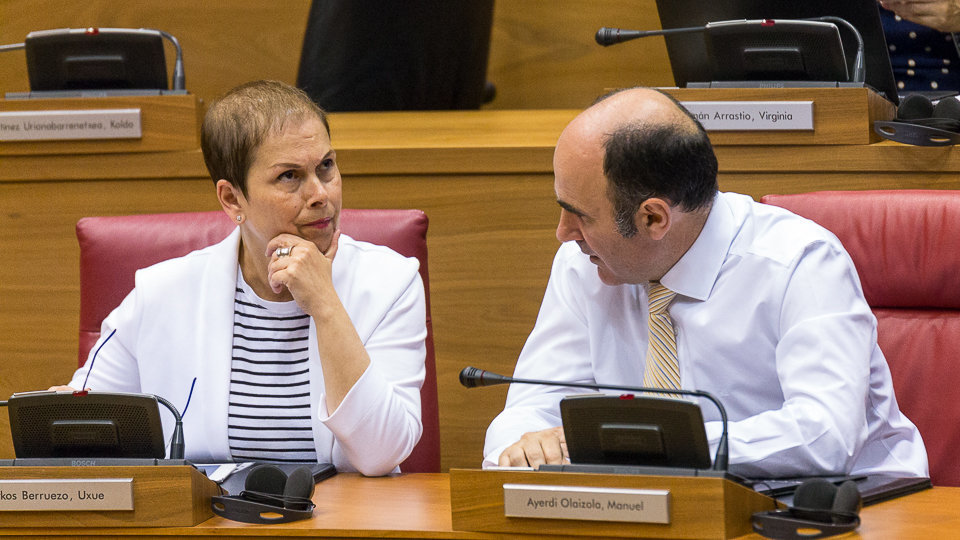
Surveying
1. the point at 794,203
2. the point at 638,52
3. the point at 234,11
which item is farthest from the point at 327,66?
the point at 794,203

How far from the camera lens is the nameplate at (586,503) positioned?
45.3 inches

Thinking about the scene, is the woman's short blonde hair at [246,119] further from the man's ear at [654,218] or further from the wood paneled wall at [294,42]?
the wood paneled wall at [294,42]

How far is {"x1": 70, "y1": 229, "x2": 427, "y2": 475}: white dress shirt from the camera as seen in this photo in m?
1.70

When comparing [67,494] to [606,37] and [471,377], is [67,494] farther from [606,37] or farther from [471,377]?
[606,37]

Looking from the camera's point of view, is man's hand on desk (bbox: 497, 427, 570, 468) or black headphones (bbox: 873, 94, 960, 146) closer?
man's hand on desk (bbox: 497, 427, 570, 468)

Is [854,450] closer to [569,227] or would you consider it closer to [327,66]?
[569,227]

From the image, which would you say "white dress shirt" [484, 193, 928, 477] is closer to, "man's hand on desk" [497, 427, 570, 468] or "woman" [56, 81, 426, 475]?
"man's hand on desk" [497, 427, 570, 468]

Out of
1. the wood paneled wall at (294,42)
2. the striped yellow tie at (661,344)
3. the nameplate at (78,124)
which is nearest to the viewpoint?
the striped yellow tie at (661,344)

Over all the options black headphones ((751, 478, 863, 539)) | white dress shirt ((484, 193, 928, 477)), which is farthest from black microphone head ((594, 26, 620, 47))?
black headphones ((751, 478, 863, 539))

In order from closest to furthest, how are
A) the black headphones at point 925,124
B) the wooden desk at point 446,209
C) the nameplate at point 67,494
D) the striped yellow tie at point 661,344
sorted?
the nameplate at point 67,494, the striped yellow tie at point 661,344, the black headphones at point 925,124, the wooden desk at point 446,209

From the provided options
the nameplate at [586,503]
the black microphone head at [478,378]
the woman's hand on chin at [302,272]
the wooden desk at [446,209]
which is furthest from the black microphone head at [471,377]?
the wooden desk at [446,209]

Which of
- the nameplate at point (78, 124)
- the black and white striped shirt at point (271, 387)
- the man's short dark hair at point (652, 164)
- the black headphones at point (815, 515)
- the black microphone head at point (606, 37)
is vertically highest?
the black microphone head at point (606, 37)

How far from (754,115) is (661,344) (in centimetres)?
61

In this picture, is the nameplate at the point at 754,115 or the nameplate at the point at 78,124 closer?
the nameplate at the point at 754,115
